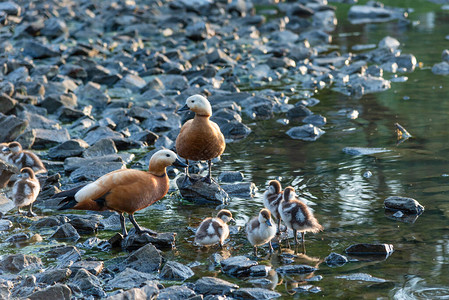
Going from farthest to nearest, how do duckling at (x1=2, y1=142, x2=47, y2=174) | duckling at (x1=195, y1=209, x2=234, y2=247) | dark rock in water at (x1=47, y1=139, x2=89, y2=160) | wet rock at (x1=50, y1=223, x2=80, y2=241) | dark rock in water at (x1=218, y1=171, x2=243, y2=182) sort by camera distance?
1. dark rock in water at (x1=47, y1=139, x2=89, y2=160)
2. duckling at (x1=2, y1=142, x2=47, y2=174)
3. dark rock in water at (x1=218, y1=171, x2=243, y2=182)
4. wet rock at (x1=50, y1=223, x2=80, y2=241)
5. duckling at (x1=195, y1=209, x2=234, y2=247)

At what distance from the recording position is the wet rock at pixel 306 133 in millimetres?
12930

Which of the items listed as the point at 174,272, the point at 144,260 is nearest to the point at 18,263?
the point at 144,260

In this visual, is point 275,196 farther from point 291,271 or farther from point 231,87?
point 231,87

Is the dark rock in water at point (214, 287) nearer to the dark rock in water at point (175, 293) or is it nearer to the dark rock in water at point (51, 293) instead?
the dark rock in water at point (175, 293)

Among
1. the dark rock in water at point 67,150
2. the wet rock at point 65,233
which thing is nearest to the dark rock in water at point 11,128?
the dark rock in water at point 67,150

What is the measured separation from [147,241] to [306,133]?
5511 millimetres

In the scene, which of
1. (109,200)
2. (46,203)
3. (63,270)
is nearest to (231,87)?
(46,203)

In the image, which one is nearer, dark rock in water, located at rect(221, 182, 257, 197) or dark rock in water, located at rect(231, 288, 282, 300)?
dark rock in water, located at rect(231, 288, 282, 300)

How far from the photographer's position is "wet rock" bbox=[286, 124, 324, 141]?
42.4 ft

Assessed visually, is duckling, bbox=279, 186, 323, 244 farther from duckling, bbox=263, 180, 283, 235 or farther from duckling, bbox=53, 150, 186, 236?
duckling, bbox=53, 150, 186, 236

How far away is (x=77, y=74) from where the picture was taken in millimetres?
19109

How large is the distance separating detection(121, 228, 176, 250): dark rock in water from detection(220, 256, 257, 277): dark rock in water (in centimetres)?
110

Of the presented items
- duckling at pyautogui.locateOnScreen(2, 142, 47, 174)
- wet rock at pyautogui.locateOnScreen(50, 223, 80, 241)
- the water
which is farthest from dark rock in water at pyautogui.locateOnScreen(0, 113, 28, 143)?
wet rock at pyautogui.locateOnScreen(50, 223, 80, 241)

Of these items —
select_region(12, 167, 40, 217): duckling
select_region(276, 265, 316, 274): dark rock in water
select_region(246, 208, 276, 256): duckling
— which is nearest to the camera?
select_region(276, 265, 316, 274): dark rock in water
